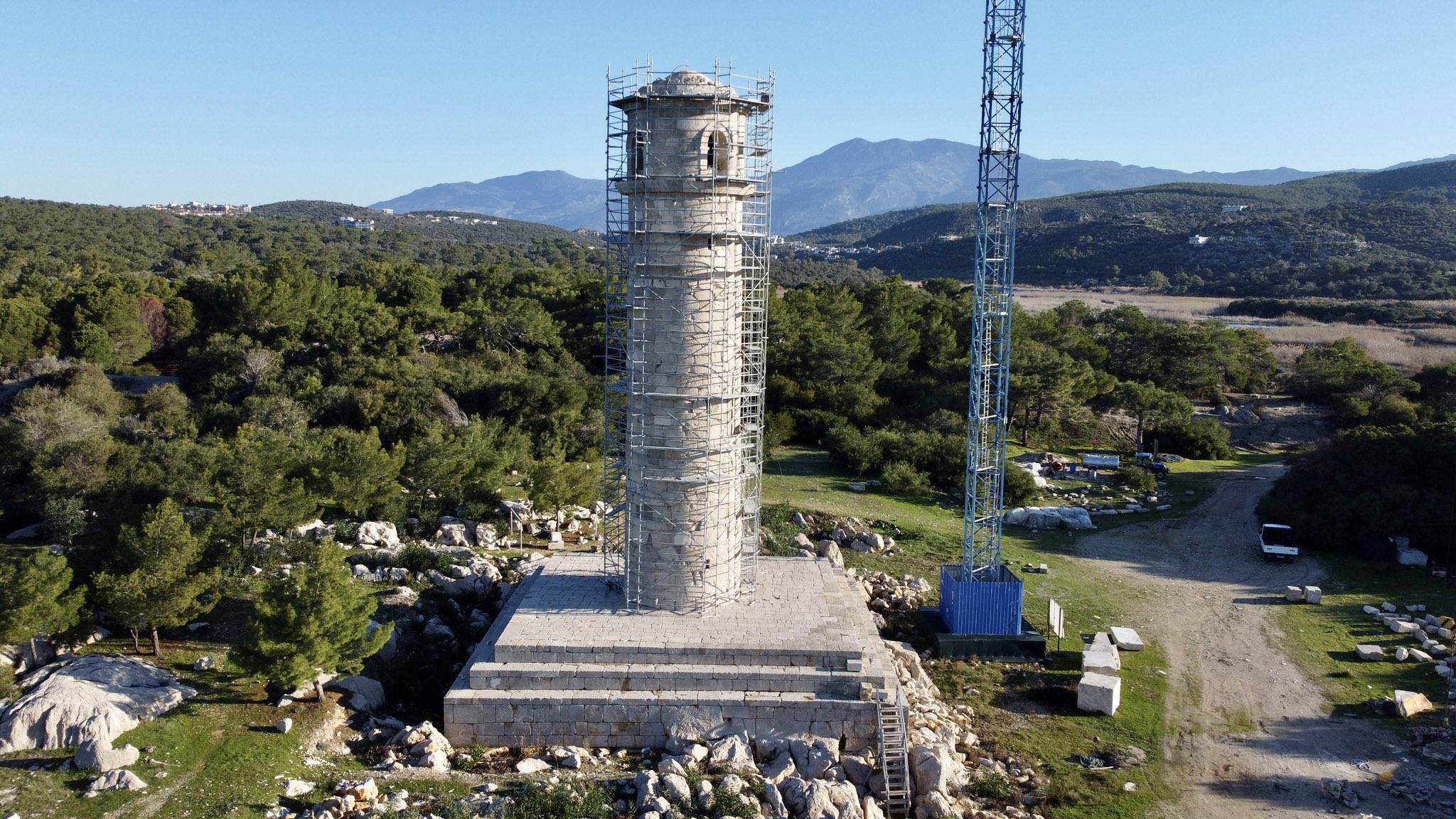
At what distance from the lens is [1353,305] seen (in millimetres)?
68562

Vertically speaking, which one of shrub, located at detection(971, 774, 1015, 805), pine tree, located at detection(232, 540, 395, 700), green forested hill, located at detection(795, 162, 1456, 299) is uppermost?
green forested hill, located at detection(795, 162, 1456, 299)

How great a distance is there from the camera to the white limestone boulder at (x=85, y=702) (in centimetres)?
1355

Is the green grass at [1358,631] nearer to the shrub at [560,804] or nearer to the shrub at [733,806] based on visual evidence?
the shrub at [733,806]

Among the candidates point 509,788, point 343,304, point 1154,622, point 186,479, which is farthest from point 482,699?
point 343,304

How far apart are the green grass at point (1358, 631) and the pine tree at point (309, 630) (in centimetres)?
1732

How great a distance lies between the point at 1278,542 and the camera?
2658 centimetres

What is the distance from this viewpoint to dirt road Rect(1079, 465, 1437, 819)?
47.9ft

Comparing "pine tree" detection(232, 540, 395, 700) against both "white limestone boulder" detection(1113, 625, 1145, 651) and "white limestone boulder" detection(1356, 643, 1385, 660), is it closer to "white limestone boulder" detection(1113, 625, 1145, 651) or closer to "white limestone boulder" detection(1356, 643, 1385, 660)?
"white limestone boulder" detection(1113, 625, 1145, 651)

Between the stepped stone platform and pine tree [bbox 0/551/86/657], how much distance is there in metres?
6.52

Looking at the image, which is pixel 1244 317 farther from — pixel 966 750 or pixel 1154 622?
pixel 966 750

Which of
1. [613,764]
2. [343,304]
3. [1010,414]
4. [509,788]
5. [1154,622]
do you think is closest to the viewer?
[509,788]

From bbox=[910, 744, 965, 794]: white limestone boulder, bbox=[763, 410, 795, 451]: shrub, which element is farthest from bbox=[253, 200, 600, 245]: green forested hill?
bbox=[910, 744, 965, 794]: white limestone boulder

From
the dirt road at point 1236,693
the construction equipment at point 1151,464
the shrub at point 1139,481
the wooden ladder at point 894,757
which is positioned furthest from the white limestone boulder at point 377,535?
the construction equipment at point 1151,464

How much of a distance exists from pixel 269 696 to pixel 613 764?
5.68 metres
